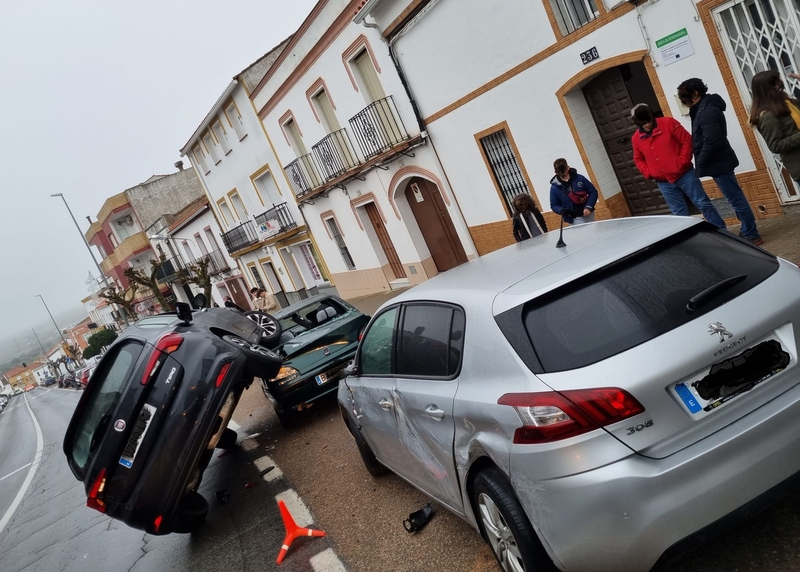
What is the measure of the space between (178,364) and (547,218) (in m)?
8.09

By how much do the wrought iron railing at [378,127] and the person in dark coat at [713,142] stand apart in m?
8.91

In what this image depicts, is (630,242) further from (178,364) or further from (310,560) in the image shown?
(178,364)

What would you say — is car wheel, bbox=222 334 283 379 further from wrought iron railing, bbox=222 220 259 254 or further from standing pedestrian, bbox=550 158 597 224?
wrought iron railing, bbox=222 220 259 254

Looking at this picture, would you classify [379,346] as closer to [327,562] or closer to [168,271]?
[327,562]

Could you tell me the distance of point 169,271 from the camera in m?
47.2

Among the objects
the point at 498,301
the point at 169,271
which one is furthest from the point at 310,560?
the point at 169,271

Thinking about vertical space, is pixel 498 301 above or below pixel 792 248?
above

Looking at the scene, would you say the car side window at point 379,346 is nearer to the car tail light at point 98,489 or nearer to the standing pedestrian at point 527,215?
the car tail light at point 98,489

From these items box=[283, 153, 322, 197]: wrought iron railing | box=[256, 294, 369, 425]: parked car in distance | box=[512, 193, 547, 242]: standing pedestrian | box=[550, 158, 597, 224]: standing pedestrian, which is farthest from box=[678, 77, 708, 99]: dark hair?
box=[283, 153, 322, 197]: wrought iron railing

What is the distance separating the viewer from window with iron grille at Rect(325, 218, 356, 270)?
72.3 feet

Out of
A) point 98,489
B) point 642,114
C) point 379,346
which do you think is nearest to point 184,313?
point 98,489

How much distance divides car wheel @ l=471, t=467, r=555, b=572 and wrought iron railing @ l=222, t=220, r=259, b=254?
26333mm

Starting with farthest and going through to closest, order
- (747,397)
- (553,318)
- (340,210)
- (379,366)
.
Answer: (340,210) < (379,366) < (553,318) < (747,397)

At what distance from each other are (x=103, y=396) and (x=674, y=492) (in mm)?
4909
